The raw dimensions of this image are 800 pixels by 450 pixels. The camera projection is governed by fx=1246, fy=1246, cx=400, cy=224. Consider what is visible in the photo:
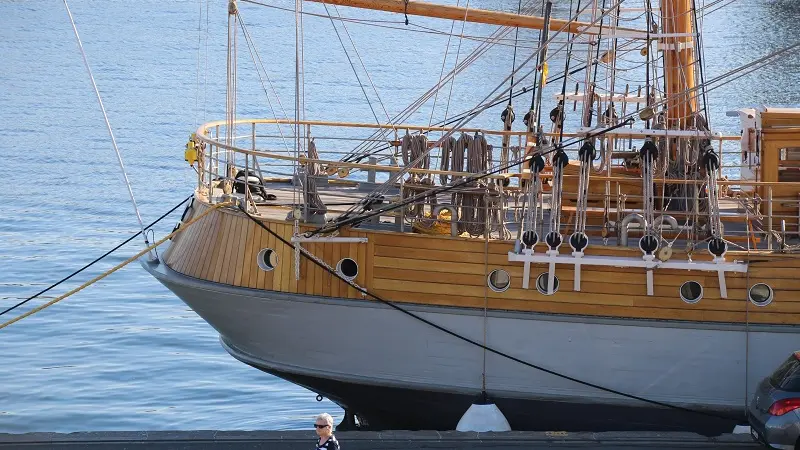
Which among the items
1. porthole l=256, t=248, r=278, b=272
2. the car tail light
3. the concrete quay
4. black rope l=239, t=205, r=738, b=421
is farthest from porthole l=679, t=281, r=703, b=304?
porthole l=256, t=248, r=278, b=272

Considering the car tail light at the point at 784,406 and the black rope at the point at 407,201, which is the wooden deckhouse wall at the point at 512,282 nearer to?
the black rope at the point at 407,201

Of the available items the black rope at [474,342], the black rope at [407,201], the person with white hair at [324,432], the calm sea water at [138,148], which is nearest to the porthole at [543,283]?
the black rope at [474,342]

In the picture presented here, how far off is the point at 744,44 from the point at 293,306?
140 feet

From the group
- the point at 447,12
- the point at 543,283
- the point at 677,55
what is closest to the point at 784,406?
A: the point at 543,283

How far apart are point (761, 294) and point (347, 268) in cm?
508

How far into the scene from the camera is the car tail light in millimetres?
12727

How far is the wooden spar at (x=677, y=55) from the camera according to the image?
1722 cm

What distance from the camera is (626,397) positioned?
51.4 ft

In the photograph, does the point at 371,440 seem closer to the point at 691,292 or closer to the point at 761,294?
the point at 691,292

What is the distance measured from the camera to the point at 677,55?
55.8 ft

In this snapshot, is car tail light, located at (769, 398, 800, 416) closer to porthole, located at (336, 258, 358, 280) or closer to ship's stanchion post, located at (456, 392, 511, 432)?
ship's stanchion post, located at (456, 392, 511, 432)

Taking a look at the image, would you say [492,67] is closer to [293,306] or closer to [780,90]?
[780,90]

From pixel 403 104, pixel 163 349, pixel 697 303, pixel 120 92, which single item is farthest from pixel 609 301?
pixel 120 92

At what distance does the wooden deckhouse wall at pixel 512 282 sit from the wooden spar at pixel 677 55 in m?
2.91
